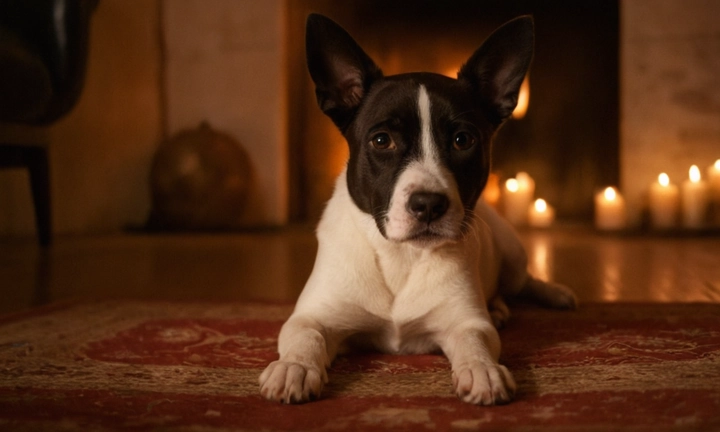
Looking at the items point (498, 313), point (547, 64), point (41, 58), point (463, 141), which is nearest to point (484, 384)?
point (463, 141)

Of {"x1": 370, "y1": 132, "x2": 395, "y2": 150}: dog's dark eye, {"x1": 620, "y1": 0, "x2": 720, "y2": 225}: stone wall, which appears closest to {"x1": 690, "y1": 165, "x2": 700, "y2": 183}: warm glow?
{"x1": 620, "y1": 0, "x2": 720, "y2": 225}: stone wall

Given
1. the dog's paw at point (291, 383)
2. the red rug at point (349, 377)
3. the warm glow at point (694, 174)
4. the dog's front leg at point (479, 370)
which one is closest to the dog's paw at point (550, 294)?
the red rug at point (349, 377)

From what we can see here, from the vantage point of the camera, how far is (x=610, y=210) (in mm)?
4812

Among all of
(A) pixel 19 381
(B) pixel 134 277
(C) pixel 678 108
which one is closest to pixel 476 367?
(A) pixel 19 381

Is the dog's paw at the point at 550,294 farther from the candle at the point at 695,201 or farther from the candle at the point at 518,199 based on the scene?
the candle at the point at 695,201

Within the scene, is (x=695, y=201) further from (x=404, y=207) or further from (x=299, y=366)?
(x=299, y=366)

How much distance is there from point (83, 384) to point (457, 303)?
2.88ft

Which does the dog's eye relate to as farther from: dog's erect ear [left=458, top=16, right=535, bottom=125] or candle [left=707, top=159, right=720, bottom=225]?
candle [left=707, top=159, right=720, bottom=225]

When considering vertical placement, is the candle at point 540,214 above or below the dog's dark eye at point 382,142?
below

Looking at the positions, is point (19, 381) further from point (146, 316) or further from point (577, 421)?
point (577, 421)

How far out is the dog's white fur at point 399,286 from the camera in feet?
4.98

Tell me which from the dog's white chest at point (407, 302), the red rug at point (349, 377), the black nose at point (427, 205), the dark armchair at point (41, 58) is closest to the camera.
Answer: the red rug at point (349, 377)

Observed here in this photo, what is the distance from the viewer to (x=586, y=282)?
2.84 metres

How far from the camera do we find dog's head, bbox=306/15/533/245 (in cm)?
153
